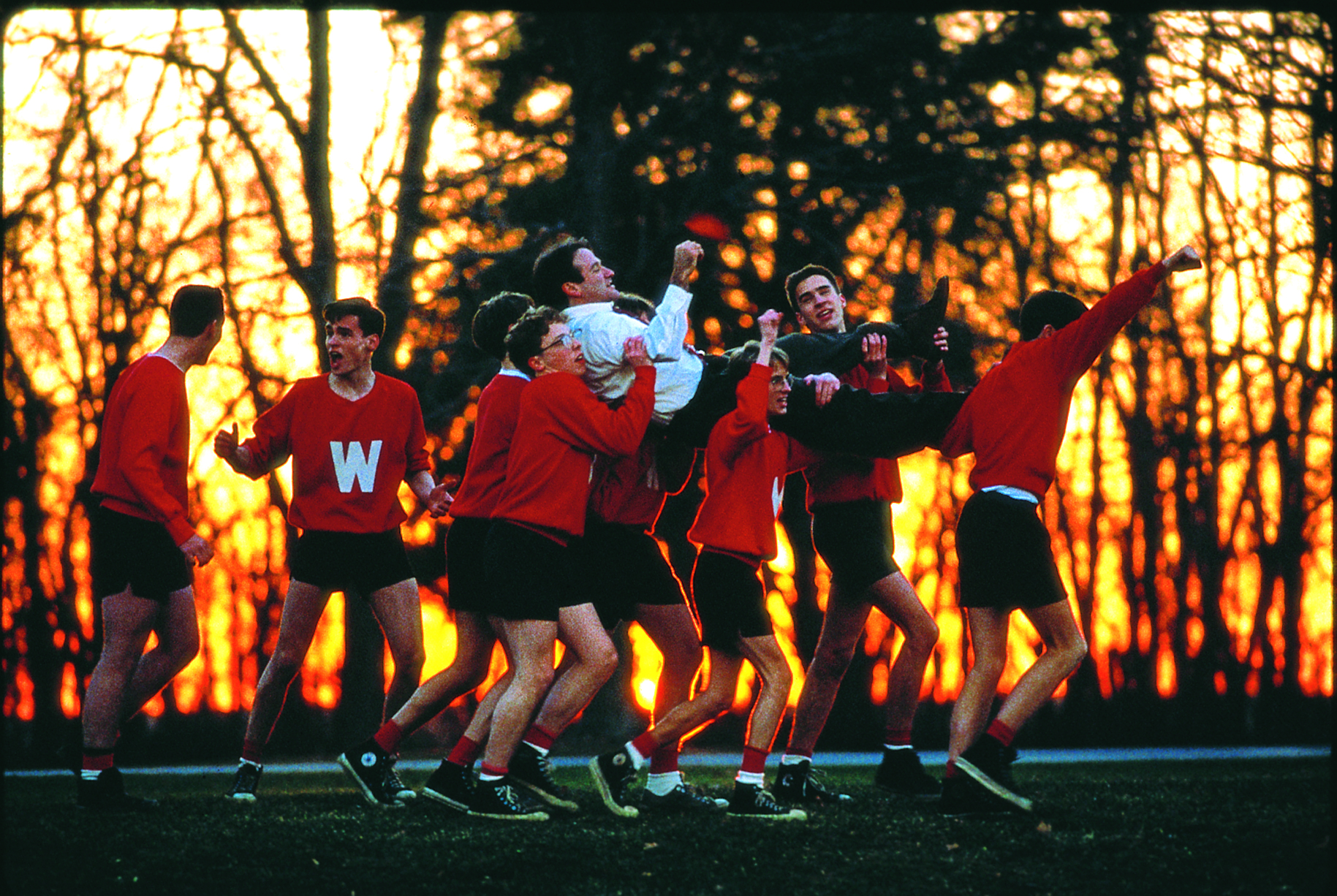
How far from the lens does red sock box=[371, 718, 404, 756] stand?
5.26 metres

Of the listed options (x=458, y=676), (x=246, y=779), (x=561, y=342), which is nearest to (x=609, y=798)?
(x=458, y=676)

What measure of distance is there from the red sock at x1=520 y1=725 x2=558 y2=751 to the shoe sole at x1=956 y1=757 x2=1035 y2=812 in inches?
63.2

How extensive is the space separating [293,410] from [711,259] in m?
4.84

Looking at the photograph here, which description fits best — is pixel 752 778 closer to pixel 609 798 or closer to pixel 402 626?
pixel 609 798

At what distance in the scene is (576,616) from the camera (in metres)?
A: 4.92

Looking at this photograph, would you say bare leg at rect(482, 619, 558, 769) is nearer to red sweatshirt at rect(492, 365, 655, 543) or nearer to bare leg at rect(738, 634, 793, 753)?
red sweatshirt at rect(492, 365, 655, 543)

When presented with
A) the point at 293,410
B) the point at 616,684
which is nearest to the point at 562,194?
the point at 616,684

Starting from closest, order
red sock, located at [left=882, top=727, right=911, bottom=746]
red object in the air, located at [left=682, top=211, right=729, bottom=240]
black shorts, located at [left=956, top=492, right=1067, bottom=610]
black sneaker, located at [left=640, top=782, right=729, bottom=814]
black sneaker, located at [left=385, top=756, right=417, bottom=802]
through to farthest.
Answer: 1. black shorts, located at [left=956, top=492, right=1067, bottom=610]
2. black sneaker, located at [left=640, top=782, right=729, bottom=814]
3. black sneaker, located at [left=385, top=756, right=417, bottom=802]
4. red sock, located at [left=882, top=727, right=911, bottom=746]
5. red object in the air, located at [left=682, top=211, right=729, bottom=240]

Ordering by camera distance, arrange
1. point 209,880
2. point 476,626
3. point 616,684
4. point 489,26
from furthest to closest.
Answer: point 489,26 → point 616,684 → point 476,626 → point 209,880

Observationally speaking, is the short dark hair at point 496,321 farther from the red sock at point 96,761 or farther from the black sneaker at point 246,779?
the red sock at point 96,761

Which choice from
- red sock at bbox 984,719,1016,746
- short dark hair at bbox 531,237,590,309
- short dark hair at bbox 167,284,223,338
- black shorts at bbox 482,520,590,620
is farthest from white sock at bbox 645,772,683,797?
short dark hair at bbox 167,284,223,338

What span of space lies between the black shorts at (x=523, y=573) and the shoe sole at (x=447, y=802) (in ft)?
2.46

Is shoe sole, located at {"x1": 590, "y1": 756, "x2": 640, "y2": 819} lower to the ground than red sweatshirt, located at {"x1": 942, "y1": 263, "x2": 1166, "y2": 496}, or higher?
lower

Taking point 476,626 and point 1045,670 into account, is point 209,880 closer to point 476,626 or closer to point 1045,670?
point 476,626
